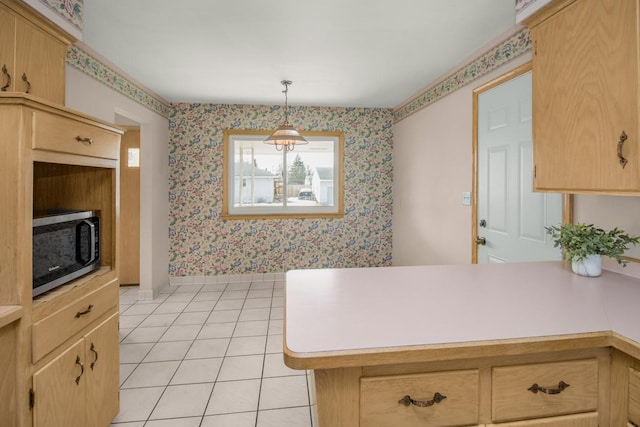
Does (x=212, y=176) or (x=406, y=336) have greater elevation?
(x=212, y=176)

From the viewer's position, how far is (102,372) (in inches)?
66.2

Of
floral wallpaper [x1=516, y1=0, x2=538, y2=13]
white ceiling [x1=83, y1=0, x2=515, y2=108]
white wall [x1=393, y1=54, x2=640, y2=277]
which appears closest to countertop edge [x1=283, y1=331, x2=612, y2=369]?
white wall [x1=393, y1=54, x2=640, y2=277]

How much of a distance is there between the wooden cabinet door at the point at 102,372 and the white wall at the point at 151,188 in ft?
7.22

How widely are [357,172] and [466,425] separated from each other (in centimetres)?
419

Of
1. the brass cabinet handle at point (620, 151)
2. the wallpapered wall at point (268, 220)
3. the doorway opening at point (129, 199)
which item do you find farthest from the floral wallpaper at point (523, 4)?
the doorway opening at point (129, 199)

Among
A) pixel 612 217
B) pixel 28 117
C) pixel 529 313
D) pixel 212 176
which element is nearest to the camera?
pixel 529 313

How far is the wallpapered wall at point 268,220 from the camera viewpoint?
4578mm

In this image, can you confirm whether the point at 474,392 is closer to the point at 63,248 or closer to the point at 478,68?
the point at 63,248

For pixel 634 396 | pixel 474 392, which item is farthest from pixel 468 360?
pixel 634 396

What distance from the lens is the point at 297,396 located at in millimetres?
2145

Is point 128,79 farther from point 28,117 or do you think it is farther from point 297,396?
point 297,396

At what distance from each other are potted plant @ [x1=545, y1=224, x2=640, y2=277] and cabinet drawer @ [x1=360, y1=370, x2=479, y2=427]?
3.37ft

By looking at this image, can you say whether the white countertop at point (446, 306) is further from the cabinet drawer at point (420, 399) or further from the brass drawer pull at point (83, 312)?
the brass drawer pull at point (83, 312)

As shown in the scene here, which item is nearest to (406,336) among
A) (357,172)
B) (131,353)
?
(131,353)
